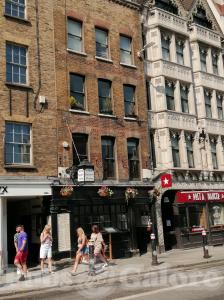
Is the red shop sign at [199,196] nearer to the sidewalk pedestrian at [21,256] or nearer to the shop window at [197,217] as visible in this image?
the shop window at [197,217]

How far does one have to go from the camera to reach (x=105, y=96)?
23656 millimetres

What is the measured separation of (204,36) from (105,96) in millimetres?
10879

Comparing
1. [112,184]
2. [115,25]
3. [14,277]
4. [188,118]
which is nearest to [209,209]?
[188,118]

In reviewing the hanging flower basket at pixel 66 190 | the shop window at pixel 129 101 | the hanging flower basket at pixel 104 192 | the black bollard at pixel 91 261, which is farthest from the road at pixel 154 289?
the shop window at pixel 129 101

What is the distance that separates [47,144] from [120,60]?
7.50 m

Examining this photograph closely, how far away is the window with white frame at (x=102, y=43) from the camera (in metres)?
24.0

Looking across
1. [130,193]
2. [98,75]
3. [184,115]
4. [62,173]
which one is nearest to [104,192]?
[130,193]

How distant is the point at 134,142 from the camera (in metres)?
24.6

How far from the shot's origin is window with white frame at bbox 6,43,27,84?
65.0 ft

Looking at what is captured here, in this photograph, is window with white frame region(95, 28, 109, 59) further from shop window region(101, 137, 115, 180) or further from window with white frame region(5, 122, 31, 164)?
window with white frame region(5, 122, 31, 164)

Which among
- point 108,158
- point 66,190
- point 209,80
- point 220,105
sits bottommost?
point 66,190

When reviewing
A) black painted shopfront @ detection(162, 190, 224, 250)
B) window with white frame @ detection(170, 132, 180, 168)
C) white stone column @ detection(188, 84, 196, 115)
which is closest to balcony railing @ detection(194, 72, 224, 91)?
white stone column @ detection(188, 84, 196, 115)

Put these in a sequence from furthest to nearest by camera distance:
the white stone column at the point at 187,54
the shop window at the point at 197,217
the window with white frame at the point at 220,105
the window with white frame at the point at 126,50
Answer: the window with white frame at the point at 220,105, the white stone column at the point at 187,54, the shop window at the point at 197,217, the window with white frame at the point at 126,50

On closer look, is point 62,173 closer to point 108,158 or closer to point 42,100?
point 108,158
